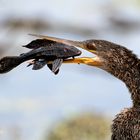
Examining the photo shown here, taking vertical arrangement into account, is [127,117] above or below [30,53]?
below

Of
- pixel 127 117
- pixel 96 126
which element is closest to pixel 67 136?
pixel 96 126

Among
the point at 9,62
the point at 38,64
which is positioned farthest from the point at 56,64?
the point at 9,62

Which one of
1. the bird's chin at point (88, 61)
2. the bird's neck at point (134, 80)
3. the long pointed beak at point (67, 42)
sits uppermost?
the long pointed beak at point (67, 42)

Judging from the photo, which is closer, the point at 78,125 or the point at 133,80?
the point at 133,80

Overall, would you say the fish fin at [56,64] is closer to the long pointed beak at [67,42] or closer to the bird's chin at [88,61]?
the bird's chin at [88,61]

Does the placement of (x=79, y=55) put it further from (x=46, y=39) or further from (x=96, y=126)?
(x=96, y=126)

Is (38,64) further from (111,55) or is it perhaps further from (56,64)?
(111,55)

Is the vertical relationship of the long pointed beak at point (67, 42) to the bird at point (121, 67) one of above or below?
above

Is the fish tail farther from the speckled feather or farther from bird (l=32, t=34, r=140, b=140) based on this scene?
the speckled feather

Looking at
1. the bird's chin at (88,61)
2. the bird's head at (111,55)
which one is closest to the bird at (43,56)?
the bird's chin at (88,61)
